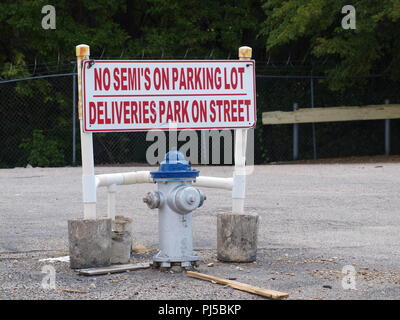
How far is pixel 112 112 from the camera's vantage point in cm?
624

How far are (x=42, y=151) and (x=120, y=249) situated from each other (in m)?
14.9

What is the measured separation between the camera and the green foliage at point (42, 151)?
20.8m

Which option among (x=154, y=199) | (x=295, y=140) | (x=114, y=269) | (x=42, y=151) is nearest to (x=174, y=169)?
(x=154, y=199)

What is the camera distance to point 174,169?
6.25 m

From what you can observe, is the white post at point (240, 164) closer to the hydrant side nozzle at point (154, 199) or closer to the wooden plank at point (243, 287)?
the hydrant side nozzle at point (154, 199)

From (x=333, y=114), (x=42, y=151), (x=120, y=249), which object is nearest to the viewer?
(x=120, y=249)

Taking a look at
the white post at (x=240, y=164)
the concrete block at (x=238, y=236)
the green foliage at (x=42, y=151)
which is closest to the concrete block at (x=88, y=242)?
the concrete block at (x=238, y=236)

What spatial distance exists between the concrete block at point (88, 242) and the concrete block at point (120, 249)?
0.68 ft

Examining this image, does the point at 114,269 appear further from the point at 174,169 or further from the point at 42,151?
the point at 42,151

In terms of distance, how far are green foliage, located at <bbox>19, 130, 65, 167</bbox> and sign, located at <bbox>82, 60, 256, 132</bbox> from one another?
14771mm

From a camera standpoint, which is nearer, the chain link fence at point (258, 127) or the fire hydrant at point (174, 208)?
the fire hydrant at point (174, 208)

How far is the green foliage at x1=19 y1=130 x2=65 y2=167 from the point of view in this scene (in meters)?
20.8

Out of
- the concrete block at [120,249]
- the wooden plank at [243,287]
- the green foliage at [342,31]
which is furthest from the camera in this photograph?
the green foliage at [342,31]
